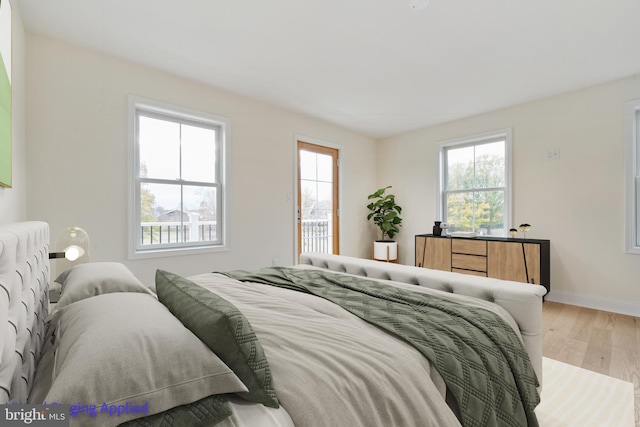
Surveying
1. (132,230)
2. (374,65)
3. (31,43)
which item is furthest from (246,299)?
(31,43)

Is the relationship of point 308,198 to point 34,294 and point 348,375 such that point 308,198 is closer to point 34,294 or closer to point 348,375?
point 34,294

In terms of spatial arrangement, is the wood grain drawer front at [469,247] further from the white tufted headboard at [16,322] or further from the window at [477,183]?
the white tufted headboard at [16,322]

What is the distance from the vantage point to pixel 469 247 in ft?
13.3

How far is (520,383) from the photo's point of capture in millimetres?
1211

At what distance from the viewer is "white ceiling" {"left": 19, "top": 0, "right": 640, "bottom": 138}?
2.26 metres

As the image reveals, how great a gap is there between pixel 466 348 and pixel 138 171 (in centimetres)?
325

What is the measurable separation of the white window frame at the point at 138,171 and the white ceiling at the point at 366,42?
0.40 m

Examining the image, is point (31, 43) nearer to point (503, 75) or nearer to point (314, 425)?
point (314, 425)

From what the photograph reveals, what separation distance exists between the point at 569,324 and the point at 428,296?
2484 mm

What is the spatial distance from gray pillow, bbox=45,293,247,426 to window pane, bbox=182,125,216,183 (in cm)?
292

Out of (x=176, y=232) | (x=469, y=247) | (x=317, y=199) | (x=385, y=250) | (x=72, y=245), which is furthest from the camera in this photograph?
(x=385, y=250)

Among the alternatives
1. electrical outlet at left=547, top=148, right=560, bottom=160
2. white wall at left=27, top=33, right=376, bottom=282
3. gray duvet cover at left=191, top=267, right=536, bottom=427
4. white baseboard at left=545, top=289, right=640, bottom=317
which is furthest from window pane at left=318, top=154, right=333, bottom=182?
gray duvet cover at left=191, top=267, right=536, bottom=427

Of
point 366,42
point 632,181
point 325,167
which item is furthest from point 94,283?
point 632,181

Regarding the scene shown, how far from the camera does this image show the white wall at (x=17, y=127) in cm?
204
